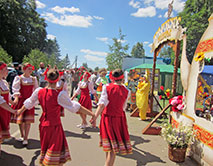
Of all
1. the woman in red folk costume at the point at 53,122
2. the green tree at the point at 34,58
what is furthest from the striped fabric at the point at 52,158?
the green tree at the point at 34,58

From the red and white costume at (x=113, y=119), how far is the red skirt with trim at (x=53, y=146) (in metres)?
0.74

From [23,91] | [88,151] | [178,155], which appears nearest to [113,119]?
[88,151]

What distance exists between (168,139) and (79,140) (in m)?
2.27

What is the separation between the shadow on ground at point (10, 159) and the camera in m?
3.24

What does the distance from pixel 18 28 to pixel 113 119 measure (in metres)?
29.5

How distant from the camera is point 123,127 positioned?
3135 mm

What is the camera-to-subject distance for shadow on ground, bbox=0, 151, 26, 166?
324 centimetres

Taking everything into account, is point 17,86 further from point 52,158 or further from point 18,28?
point 18,28

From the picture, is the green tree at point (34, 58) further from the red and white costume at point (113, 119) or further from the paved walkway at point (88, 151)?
the red and white costume at point (113, 119)

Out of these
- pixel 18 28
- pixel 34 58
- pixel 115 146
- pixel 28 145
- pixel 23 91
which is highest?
pixel 18 28

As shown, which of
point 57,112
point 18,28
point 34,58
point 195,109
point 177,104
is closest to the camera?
point 57,112

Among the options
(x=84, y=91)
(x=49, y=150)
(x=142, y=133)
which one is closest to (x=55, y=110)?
(x=49, y=150)

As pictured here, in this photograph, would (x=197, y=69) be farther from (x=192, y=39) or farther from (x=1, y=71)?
(x=192, y=39)

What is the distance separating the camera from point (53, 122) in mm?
2551
